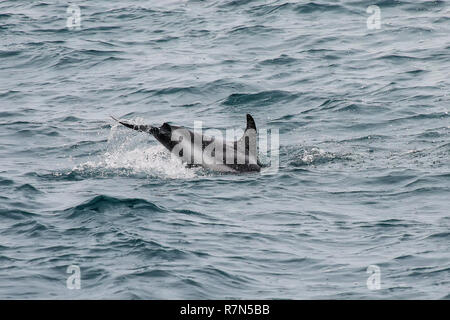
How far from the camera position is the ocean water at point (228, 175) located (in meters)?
13.1

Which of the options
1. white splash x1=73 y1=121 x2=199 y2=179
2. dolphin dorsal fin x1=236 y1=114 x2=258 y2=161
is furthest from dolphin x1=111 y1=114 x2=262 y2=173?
white splash x1=73 y1=121 x2=199 y2=179

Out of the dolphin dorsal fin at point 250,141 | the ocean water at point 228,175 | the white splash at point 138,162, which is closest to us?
the ocean water at point 228,175

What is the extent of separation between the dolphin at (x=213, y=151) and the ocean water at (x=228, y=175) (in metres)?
0.26

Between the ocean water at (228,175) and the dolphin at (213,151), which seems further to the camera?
the dolphin at (213,151)

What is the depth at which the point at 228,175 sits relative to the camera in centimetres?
1745

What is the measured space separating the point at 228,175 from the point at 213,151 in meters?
0.53

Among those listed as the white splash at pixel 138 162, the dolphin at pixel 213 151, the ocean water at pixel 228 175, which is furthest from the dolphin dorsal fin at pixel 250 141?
the white splash at pixel 138 162

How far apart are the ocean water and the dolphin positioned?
10.4 inches

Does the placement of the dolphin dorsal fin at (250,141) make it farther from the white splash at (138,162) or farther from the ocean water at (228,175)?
the white splash at (138,162)

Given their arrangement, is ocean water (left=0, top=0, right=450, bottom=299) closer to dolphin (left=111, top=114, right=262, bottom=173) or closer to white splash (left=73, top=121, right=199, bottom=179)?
white splash (left=73, top=121, right=199, bottom=179)

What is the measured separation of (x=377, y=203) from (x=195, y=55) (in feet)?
40.6

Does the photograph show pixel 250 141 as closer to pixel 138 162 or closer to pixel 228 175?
pixel 228 175

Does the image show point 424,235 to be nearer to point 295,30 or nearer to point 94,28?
point 295,30

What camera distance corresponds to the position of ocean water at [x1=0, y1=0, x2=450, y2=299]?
13141mm
